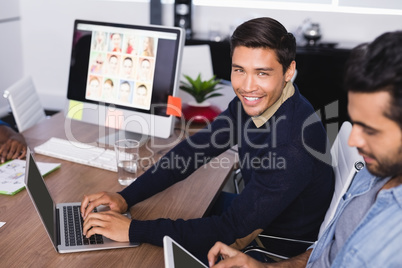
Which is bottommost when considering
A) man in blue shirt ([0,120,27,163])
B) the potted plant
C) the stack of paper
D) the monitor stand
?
the stack of paper

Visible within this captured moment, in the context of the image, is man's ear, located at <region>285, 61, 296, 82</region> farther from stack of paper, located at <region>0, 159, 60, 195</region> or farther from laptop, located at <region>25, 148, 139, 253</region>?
stack of paper, located at <region>0, 159, 60, 195</region>

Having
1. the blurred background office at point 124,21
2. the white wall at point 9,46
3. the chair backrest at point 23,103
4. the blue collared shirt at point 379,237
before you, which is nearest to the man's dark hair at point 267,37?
the blue collared shirt at point 379,237

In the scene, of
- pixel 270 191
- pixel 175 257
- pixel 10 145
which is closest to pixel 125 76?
pixel 10 145

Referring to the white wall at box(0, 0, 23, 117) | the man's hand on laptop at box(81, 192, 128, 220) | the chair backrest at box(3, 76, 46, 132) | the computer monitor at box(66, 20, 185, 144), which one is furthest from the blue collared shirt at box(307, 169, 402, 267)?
the white wall at box(0, 0, 23, 117)

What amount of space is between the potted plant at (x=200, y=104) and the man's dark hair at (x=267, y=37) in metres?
0.85

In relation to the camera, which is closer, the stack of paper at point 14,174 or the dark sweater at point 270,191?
the dark sweater at point 270,191

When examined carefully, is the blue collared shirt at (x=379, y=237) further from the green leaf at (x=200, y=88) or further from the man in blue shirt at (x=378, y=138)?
the green leaf at (x=200, y=88)

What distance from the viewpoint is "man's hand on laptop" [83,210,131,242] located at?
1.31 meters

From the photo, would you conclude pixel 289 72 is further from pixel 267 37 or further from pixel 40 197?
pixel 40 197

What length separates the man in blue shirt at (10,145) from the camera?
6.00 ft

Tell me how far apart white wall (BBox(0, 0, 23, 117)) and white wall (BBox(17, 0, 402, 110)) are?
94mm

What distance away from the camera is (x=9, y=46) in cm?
488

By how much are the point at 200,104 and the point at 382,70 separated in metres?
1.51

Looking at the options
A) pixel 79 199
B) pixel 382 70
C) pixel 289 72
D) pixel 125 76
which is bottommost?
pixel 79 199
